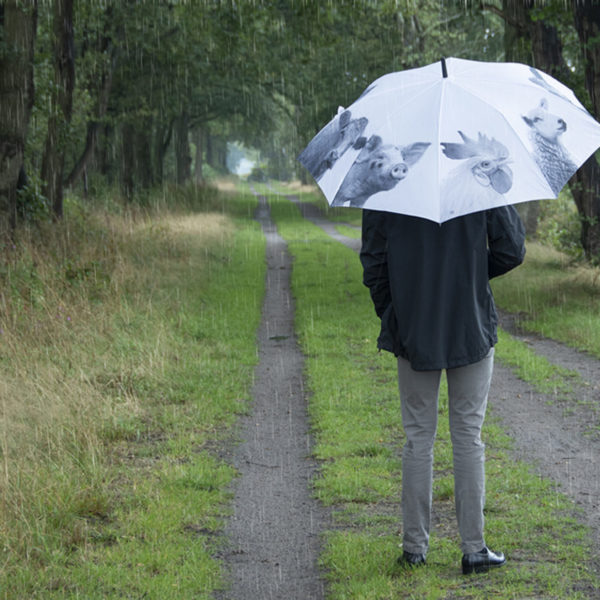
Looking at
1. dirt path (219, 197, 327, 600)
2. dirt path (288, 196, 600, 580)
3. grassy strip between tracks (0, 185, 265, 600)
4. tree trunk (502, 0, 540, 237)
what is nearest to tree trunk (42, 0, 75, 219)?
grassy strip between tracks (0, 185, 265, 600)

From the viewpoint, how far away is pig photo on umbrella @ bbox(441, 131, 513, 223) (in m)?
3.63

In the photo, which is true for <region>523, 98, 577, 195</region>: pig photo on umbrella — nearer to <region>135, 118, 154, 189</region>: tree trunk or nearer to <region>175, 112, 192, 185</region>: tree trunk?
<region>135, 118, 154, 189</region>: tree trunk

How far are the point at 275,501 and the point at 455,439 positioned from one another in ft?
6.21

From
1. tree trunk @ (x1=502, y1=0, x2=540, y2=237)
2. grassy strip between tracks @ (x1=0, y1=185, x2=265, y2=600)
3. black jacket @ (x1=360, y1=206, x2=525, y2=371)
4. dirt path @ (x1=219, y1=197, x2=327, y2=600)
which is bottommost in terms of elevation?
dirt path @ (x1=219, y1=197, x2=327, y2=600)

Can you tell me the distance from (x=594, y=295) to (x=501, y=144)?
997 centimetres

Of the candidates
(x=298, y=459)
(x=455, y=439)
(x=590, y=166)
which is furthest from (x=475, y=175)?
(x=590, y=166)

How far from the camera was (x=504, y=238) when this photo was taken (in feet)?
12.9

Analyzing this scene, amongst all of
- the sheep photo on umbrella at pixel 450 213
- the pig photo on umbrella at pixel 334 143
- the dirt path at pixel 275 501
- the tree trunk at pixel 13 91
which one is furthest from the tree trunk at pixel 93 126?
the sheep photo on umbrella at pixel 450 213

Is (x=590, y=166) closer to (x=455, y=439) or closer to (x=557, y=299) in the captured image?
(x=557, y=299)

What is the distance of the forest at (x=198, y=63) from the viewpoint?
13062mm

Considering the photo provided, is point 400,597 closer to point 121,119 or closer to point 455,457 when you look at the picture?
point 455,457

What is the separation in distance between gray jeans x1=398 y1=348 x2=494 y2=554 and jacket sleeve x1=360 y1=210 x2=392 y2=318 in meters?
0.37

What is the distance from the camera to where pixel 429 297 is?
3891 mm

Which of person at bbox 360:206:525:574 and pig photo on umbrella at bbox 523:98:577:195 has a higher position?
pig photo on umbrella at bbox 523:98:577:195
